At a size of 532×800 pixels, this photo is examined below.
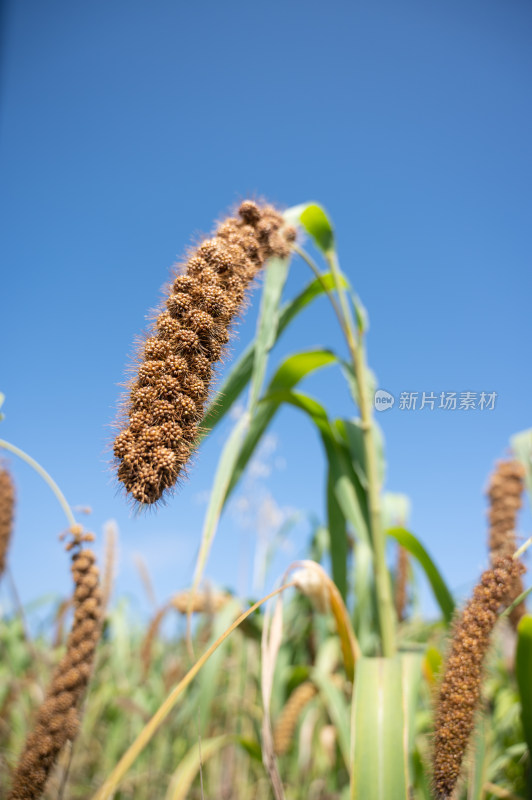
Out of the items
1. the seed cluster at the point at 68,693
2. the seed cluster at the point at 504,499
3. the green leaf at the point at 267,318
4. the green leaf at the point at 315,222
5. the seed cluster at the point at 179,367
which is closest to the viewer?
the seed cluster at the point at 179,367

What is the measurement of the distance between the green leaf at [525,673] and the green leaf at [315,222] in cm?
152

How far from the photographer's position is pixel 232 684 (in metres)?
3.48

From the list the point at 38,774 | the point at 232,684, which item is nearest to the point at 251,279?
the point at 38,774

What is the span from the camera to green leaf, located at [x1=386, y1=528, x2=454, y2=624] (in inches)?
81.0

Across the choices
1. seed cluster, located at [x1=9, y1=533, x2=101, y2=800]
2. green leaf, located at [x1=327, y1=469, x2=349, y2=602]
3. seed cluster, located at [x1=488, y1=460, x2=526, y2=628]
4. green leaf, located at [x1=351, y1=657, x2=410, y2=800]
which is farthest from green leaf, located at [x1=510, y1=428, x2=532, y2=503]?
seed cluster, located at [x1=9, y1=533, x2=101, y2=800]

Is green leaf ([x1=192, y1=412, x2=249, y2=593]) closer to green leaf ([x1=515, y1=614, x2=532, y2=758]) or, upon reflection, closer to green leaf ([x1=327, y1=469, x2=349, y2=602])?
green leaf ([x1=327, y1=469, x2=349, y2=602])

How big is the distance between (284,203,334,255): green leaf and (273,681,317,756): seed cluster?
2398 millimetres

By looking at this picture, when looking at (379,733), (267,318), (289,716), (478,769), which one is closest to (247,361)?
(267,318)

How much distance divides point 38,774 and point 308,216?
77.5 inches

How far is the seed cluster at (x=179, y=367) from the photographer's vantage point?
1.04 metres

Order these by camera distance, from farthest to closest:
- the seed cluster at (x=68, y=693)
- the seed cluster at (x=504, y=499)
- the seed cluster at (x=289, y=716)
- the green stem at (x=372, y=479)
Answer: the seed cluster at (x=289, y=716) → the seed cluster at (x=504, y=499) → the green stem at (x=372, y=479) → the seed cluster at (x=68, y=693)

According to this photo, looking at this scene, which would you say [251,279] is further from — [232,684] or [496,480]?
[232,684]

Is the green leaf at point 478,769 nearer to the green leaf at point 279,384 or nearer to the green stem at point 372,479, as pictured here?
the green stem at point 372,479

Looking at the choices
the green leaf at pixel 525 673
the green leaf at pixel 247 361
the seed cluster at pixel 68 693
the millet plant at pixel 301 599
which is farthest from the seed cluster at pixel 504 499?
the seed cluster at pixel 68 693
